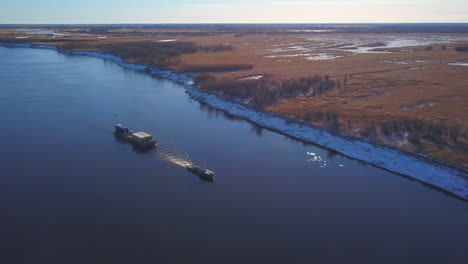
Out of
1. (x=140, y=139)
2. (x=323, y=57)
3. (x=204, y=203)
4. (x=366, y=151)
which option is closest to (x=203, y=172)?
(x=204, y=203)

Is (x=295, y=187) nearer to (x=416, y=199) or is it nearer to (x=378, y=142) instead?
(x=416, y=199)

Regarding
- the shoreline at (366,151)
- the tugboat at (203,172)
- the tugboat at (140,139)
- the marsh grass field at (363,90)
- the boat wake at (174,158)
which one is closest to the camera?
the shoreline at (366,151)

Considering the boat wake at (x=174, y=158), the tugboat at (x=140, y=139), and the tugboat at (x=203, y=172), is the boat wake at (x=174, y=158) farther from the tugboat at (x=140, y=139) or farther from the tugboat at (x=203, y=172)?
the tugboat at (x=203, y=172)

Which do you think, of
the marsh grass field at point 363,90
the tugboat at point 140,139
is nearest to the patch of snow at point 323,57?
the marsh grass field at point 363,90

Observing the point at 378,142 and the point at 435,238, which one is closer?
the point at 435,238

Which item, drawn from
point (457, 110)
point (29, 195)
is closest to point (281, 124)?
point (457, 110)

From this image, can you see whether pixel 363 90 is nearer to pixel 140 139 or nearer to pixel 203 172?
pixel 203 172
